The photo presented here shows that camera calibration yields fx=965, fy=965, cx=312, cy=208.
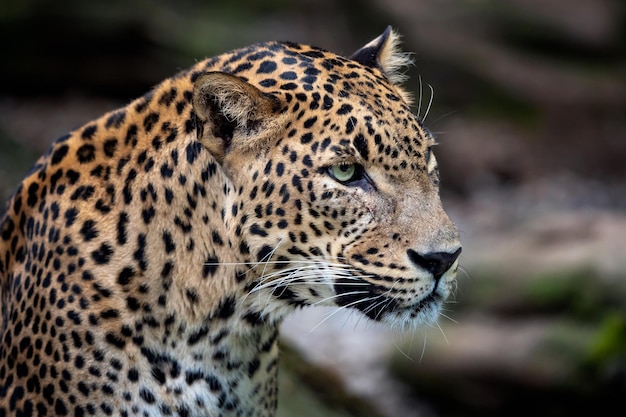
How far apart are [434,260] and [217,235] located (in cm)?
125

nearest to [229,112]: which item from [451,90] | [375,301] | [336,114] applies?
[336,114]

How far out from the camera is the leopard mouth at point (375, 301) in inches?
215

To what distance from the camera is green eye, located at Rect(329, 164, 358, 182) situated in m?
5.35

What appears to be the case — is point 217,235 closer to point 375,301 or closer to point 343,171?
point 343,171

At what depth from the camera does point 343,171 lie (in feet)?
17.6

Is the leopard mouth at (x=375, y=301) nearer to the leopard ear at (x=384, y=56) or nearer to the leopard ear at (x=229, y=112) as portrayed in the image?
the leopard ear at (x=229, y=112)

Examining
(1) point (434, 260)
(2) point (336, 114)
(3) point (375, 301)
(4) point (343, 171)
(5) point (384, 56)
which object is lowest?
(3) point (375, 301)

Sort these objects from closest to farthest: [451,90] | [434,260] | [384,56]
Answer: [434,260] < [384,56] < [451,90]

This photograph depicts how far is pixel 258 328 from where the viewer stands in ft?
19.4

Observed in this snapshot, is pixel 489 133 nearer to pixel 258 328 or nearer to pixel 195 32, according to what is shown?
pixel 195 32

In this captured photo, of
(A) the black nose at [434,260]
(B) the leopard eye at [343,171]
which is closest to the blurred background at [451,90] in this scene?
(A) the black nose at [434,260]

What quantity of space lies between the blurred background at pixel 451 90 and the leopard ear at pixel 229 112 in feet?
27.2

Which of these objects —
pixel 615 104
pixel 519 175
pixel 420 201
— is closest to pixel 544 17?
pixel 615 104

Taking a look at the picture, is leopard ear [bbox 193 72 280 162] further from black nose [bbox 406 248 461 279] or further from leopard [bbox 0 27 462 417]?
black nose [bbox 406 248 461 279]
